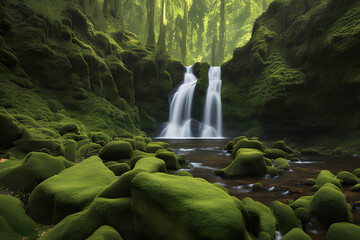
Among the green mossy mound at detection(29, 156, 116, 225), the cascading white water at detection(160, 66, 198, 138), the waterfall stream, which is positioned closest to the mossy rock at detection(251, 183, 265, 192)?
the green mossy mound at detection(29, 156, 116, 225)

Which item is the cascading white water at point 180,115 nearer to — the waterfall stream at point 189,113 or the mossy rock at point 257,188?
the waterfall stream at point 189,113

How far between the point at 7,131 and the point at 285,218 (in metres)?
7.14

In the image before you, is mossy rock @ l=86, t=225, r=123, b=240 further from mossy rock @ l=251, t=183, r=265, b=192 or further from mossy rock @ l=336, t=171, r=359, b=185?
mossy rock @ l=336, t=171, r=359, b=185

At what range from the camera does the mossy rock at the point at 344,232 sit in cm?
269

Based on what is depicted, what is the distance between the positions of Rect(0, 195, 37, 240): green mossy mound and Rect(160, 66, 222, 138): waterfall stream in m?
20.5

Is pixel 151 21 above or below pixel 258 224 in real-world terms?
above

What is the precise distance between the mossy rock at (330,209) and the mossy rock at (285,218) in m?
0.38

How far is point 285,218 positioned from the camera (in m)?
3.49

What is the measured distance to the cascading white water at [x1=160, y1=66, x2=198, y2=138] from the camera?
936 inches

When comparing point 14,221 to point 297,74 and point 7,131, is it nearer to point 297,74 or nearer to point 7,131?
point 7,131

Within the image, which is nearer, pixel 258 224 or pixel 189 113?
pixel 258 224

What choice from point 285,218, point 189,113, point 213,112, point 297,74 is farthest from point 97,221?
point 189,113

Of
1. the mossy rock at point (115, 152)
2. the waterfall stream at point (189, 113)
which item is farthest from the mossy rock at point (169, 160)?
the waterfall stream at point (189, 113)

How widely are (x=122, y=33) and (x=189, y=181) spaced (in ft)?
80.1
